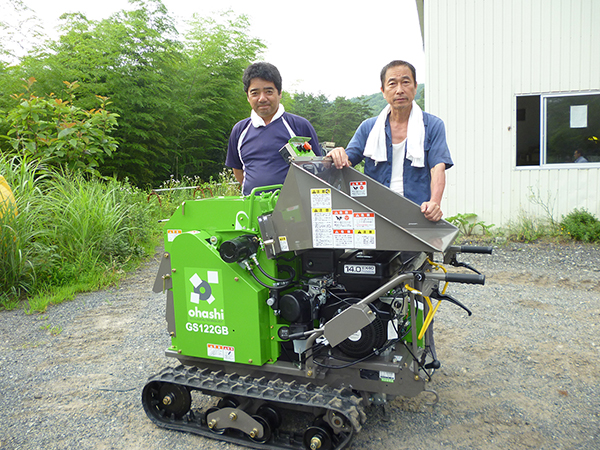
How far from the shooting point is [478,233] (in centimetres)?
784

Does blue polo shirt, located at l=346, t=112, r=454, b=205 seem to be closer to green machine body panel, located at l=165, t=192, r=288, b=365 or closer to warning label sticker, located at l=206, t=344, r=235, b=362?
green machine body panel, located at l=165, t=192, r=288, b=365

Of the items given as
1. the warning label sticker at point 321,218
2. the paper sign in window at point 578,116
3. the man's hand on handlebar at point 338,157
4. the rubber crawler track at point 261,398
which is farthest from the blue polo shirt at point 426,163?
the paper sign in window at point 578,116

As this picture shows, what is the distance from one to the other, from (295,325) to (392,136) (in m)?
1.41

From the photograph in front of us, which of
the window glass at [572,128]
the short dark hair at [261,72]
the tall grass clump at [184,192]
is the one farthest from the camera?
the tall grass clump at [184,192]

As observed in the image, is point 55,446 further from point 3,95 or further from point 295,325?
point 3,95

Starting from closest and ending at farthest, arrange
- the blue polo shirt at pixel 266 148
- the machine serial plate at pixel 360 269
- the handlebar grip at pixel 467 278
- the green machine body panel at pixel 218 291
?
the handlebar grip at pixel 467 278 → the machine serial plate at pixel 360 269 → the green machine body panel at pixel 218 291 → the blue polo shirt at pixel 266 148

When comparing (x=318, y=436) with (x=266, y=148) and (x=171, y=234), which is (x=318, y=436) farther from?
(x=266, y=148)

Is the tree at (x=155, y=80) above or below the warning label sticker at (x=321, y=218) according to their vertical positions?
above

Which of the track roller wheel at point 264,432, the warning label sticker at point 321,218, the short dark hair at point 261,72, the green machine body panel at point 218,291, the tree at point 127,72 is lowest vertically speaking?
the track roller wheel at point 264,432

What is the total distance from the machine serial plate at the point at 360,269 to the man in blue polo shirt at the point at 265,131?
0.88 metres

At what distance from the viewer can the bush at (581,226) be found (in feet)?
23.1

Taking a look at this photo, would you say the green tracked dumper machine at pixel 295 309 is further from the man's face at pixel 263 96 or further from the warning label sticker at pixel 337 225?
the man's face at pixel 263 96

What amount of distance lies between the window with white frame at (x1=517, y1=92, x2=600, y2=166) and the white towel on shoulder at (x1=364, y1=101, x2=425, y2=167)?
18.3 ft

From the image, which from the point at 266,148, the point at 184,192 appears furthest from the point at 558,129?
the point at 184,192
